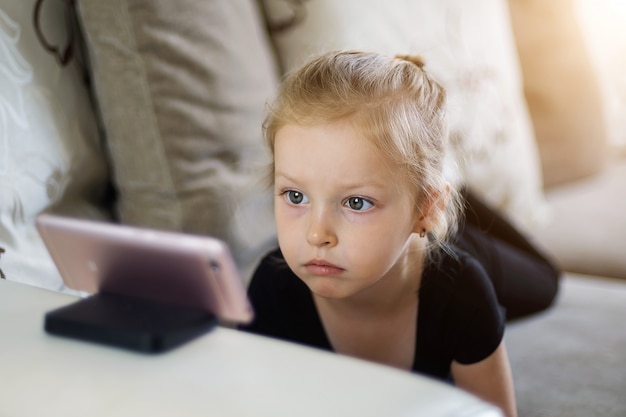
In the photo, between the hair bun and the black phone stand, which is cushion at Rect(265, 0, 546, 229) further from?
the black phone stand

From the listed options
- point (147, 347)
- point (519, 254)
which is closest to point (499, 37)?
point (519, 254)

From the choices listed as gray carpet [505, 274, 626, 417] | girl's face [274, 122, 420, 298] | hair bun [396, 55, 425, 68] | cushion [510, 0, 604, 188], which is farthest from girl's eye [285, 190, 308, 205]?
cushion [510, 0, 604, 188]

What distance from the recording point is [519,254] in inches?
32.0

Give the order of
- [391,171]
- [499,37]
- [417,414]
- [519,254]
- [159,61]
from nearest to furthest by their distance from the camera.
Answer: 1. [417,414]
2. [391,171]
3. [159,61]
4. [519,254]
5. [499,37]

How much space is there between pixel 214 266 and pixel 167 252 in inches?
1.0

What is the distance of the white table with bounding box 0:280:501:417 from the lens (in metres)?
0.29

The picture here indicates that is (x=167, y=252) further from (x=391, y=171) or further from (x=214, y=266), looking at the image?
(x=391, y=171)

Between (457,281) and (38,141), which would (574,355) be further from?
(38,141)

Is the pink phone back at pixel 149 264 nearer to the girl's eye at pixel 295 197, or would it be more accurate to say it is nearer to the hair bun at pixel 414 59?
the girl's eye at pixel 295 197

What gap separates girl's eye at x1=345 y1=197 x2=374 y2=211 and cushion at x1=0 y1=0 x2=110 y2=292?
0.21 m

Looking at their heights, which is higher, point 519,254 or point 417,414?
point 417,414

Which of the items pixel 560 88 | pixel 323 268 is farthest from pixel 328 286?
pixel 560 88

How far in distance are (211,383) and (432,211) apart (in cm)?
29

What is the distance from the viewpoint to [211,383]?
317 millimetres
